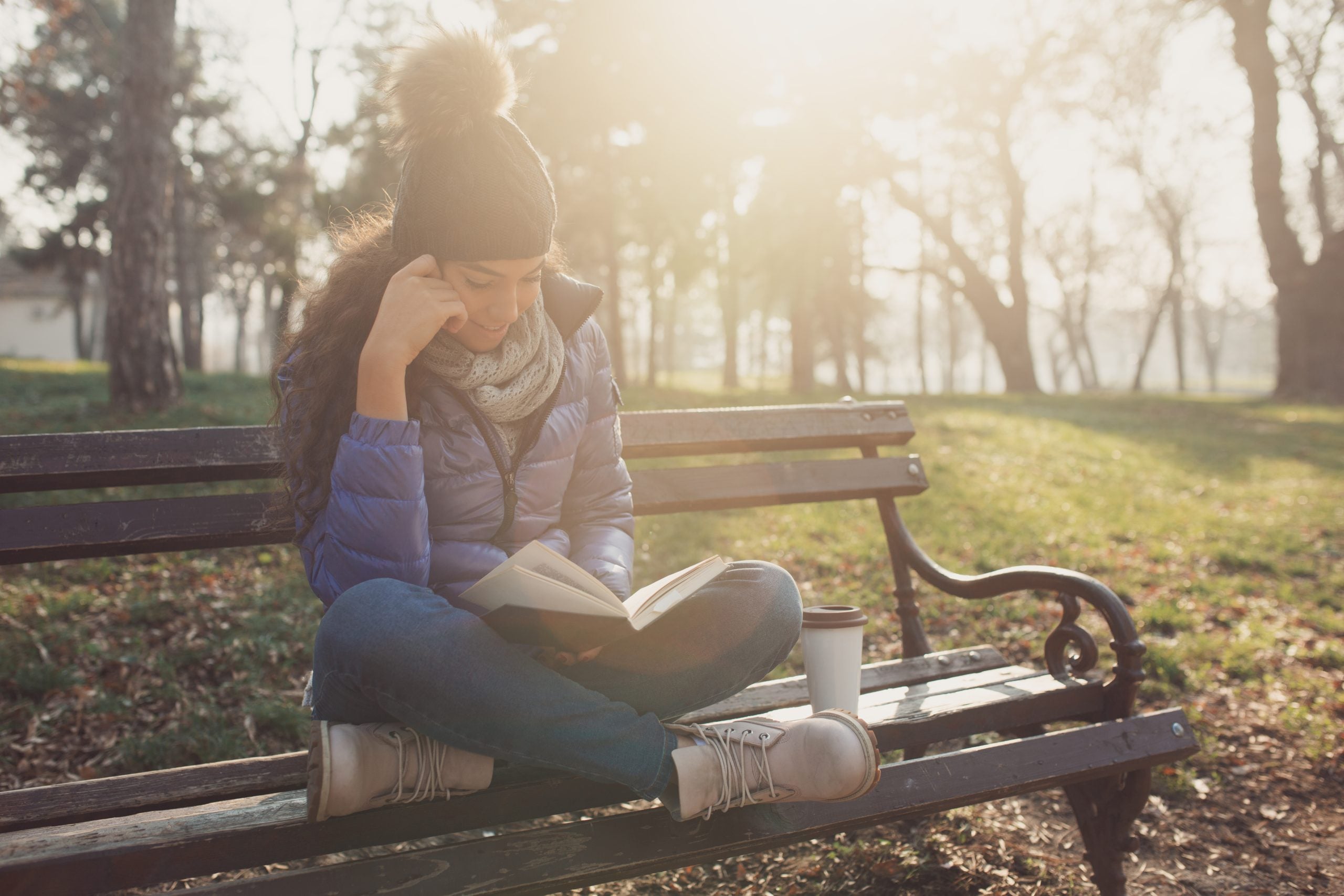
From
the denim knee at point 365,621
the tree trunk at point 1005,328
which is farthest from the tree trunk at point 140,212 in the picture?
the tree trunk at point 1005,328

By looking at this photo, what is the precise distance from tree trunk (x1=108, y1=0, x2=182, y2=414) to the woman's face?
26.3ft

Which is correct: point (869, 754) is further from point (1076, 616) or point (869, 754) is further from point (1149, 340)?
point (1149, 340)

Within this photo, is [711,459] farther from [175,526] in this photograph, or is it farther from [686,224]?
[686,224]

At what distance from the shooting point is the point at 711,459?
8.58m

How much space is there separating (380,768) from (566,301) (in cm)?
118

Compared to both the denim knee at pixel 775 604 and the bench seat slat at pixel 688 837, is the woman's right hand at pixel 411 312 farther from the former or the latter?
the bench seat slat at pixel 688 837

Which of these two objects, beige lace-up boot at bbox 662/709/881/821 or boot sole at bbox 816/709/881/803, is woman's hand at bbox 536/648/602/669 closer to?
beige lace-up boot at bbox 662/709/881/821

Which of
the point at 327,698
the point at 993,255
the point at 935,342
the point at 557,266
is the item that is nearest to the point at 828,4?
the point at 557,266

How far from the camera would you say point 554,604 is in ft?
5.11

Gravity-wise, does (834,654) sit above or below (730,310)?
below

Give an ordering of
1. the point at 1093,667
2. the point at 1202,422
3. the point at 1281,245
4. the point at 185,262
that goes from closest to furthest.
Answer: the point at 1093,667, the point at 1202,422, the point at 1281,245, the point at 185,262

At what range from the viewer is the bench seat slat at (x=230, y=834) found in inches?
58.2

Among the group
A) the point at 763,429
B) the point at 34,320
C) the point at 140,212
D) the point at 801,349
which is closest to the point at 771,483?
the point at 763,429

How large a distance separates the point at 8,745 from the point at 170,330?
7134 millimetres
